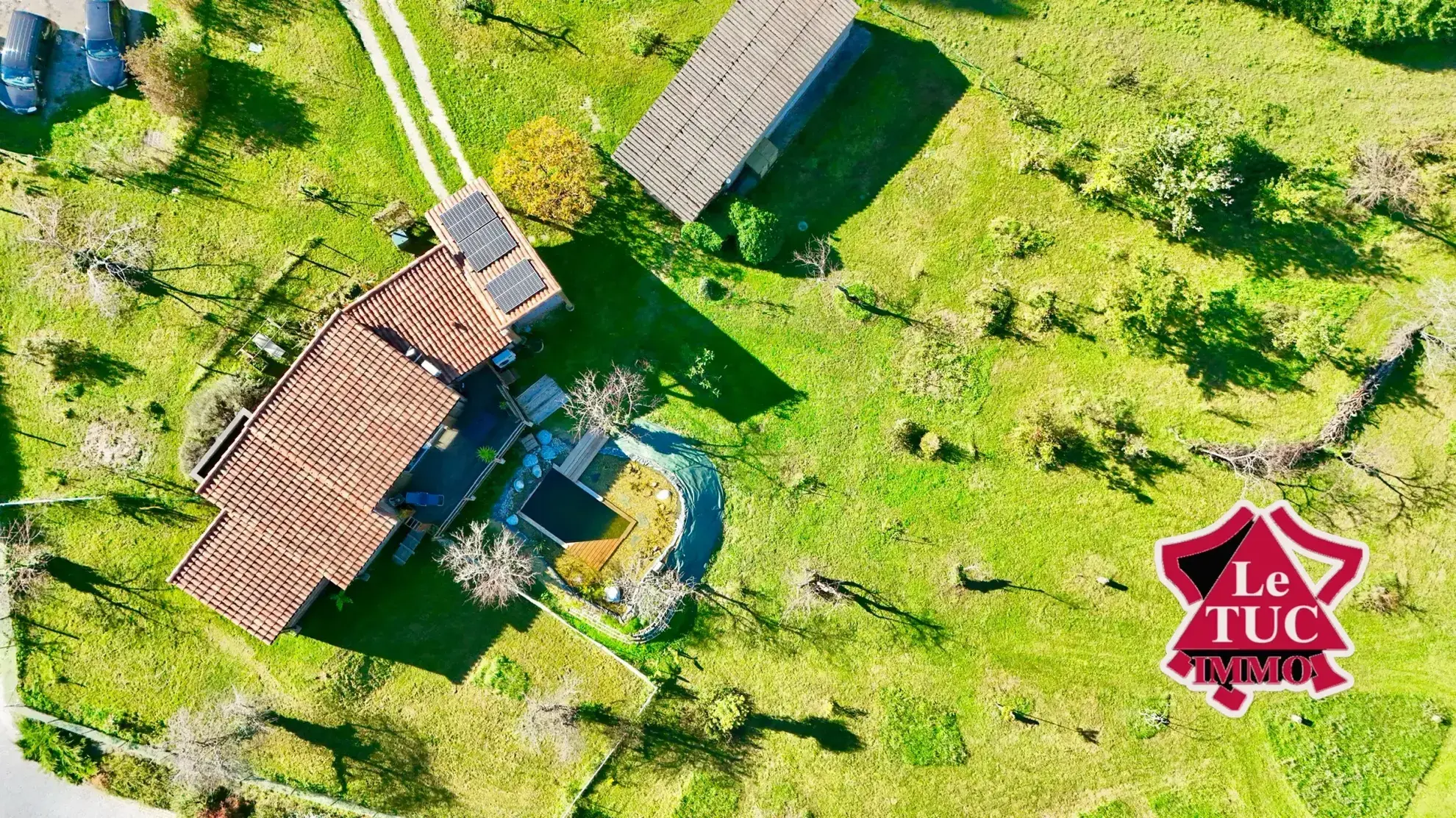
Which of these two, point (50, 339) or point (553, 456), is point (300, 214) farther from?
point (553, 456)

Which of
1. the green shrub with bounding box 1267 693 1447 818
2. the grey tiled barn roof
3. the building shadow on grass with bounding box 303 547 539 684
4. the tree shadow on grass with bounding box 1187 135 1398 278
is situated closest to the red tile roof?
the building shadow on grass with bounding box 303 547 539 684

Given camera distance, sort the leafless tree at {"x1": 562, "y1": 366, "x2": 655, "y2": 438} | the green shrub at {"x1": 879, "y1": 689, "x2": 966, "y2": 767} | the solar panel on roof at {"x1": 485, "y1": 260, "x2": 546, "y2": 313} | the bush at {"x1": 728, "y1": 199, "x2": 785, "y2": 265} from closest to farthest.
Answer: the solar panel on roof at {"x1": 485, "y1": 260, "x2": 546, "y2": 313} → the leafless tree at {"x1": 562, "y1": 366, "x2": 655, "y2": 438} → the bush at {"x1": 728, "y1": 199, "x2": 785, "y2": 265} → the green shrub at {"x1": 879, "y1": 689, "x2": 966, "y2": 767}

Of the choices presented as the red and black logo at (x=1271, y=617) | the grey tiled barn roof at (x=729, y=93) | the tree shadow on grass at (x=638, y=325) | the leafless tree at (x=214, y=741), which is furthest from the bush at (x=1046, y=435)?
the leafless tree at (x=214, y=741)

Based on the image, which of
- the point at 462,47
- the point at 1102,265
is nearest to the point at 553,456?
the point at 462,47

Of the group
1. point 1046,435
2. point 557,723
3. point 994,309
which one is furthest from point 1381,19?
point 557,723

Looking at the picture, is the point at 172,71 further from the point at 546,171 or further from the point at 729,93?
the point at 729,93

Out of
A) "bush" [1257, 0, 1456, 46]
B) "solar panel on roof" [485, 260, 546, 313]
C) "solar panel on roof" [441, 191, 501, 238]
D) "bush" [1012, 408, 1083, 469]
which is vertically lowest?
"solar panel on roof" [485, 260, 546, 313]

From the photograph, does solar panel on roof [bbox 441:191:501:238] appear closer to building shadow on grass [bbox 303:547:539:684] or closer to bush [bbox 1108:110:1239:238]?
building shadow on grass [bbox 303:547:539:684]
